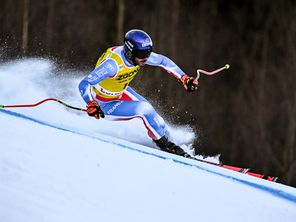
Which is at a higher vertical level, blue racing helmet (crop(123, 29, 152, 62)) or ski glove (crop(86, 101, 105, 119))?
blue racing helmet (crop(123, 29, 152, 62))

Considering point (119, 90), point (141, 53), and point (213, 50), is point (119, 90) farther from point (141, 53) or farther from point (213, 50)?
point (213, 50)

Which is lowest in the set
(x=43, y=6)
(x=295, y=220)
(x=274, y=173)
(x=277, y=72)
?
(x=274, y=173)

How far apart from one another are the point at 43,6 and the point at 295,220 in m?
11.2

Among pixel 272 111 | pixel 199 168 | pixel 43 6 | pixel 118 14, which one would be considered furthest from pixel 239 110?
pixel 199 168

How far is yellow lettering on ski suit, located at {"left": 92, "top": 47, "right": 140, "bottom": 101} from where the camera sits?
20.1ft

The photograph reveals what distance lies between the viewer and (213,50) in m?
18.2

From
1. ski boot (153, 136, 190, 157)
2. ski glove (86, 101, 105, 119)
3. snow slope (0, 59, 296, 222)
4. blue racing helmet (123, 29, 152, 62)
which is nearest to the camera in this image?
snow slope (0, 59, 296, 222)

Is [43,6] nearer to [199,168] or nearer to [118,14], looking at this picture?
[118,14]

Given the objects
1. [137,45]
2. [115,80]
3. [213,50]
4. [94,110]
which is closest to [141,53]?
[137,45]

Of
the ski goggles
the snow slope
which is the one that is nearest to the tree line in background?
the ski goggles

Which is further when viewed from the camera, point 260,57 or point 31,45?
point 260,57

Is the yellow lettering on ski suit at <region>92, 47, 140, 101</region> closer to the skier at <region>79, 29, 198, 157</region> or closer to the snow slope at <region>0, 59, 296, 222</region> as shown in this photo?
the skier at <region>79, 29, 198, 157</region>

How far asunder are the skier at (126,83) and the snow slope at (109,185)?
463 mm

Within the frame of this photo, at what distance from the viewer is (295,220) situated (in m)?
5.08
